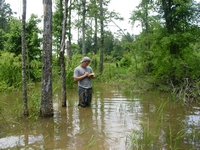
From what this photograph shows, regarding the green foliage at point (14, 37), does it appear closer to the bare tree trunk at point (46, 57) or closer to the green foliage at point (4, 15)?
the bare tree trunk at point (46, 57)

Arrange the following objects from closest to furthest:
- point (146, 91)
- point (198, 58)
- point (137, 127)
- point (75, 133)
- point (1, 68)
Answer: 1. point (75, 133)
2. point (137, 127)
3. point (198, 58)
4. point (146, 91)
5. point (1, 68)

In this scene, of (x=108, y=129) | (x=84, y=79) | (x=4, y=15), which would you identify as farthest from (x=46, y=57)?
(x=4, y=15)

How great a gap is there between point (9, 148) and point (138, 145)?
7.65 feet

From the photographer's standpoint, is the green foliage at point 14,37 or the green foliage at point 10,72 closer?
the green foliage at point 10,72

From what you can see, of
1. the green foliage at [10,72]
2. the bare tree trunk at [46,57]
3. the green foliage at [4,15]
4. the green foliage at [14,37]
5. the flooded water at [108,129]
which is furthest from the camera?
the green foliage at [4,15]

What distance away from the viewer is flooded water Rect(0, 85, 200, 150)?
4.23 meters

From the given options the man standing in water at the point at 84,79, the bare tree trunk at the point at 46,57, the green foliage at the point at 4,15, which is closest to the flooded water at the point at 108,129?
the man standing in water at the point at 84,79

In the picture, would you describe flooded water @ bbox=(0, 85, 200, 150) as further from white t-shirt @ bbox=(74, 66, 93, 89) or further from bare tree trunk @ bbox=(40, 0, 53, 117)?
white t-shirt @ bbox=(74, 66, 93, 89)

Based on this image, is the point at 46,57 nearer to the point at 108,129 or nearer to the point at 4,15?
the point at 108,129

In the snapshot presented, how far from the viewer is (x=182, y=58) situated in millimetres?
10758

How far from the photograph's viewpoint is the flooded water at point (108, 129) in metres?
4.23

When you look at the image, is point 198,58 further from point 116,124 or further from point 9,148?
point 9,148

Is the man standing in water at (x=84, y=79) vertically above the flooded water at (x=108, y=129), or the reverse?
the man standing in water at (x=84, y=79)

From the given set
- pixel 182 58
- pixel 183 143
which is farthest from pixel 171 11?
pixel 183 143
